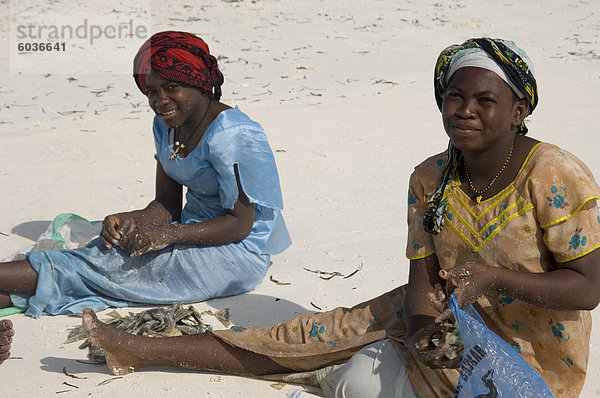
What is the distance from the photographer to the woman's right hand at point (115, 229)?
425cm

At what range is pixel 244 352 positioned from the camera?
3566 mm

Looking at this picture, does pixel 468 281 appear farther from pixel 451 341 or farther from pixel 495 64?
pixel 495 64

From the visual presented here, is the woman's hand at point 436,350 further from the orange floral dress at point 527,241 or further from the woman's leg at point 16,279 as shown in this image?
the woman's leg at point 16,279

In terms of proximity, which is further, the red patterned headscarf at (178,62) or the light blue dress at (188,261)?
the light blue dress at (188,261)

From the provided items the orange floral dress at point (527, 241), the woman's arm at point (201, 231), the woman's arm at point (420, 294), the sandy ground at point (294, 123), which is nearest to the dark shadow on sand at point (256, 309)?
the sandy ground at point (294, 123)

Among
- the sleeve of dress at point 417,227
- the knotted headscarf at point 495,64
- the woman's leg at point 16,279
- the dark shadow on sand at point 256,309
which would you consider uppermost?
the knotted headscarf at point 495,64

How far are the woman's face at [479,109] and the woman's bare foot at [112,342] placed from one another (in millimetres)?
1747

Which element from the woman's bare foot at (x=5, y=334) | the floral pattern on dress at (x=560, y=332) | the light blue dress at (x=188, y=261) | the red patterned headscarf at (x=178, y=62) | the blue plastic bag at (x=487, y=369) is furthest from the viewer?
the light blue dress at (x=188, y=261)

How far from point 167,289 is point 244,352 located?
96 cm

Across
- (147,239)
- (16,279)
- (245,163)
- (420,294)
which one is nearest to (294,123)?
(245,163)

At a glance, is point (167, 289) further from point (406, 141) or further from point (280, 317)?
point (406, 141)

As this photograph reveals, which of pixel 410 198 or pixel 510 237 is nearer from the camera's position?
pixel 510 237

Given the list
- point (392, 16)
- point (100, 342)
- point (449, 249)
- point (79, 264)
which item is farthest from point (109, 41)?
point (449, 249)

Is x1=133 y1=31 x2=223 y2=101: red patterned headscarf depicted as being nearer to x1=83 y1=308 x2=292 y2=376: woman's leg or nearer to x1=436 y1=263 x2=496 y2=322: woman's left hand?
x1=83 y1=308 x2=292 y2=376: woman's leg
